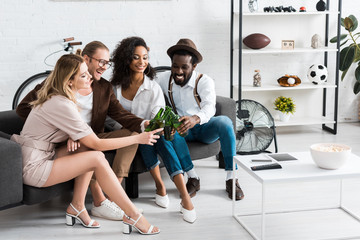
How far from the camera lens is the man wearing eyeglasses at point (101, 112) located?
2734 millimetres

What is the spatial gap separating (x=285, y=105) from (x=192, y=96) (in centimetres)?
165

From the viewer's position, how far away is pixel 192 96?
320cm

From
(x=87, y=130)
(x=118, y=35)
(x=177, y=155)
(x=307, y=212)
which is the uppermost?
(x=118, y=35)

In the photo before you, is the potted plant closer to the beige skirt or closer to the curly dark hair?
the curly dark hair

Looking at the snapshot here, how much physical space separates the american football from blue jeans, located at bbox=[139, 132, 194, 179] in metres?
1.78

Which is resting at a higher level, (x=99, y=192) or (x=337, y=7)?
(x=337, y=7)

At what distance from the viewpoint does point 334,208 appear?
9.32 ft

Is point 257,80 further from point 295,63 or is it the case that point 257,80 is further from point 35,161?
point 35,161

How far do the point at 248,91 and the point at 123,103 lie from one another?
1965 millimetres

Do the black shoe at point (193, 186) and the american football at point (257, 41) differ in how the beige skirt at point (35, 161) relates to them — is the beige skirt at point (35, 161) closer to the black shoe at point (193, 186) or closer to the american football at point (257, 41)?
the black shoe at point (193, 186)

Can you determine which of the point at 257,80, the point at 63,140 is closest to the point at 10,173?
the point at 63,140

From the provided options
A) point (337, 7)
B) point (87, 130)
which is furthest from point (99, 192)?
point (337, 7)

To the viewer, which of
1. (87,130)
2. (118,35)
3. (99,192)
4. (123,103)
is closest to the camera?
(87,130)

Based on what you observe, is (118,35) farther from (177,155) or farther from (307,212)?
(307,212)
